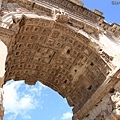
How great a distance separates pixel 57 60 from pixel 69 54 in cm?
70

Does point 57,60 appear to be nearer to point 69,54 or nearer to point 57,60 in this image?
point 57,60

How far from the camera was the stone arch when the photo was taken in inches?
419

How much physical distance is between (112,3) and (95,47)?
79.8 inches

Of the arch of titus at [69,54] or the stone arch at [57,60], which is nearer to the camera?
the arch of titus at [69,54]

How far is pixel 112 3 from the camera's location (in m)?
10.3

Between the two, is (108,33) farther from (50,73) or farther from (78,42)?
(50,73)

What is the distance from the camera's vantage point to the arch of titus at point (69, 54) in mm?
10266

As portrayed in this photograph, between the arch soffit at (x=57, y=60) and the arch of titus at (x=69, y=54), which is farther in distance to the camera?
the arch soffit at (x=57, y=60)

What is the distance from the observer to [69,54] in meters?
11.7

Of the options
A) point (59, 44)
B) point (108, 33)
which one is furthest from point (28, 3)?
point (108, 33)

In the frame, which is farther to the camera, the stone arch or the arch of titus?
the stone arch

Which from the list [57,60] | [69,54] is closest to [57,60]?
[57,60]

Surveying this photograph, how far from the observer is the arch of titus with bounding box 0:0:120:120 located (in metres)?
10.3

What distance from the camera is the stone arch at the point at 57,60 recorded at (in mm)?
10648
